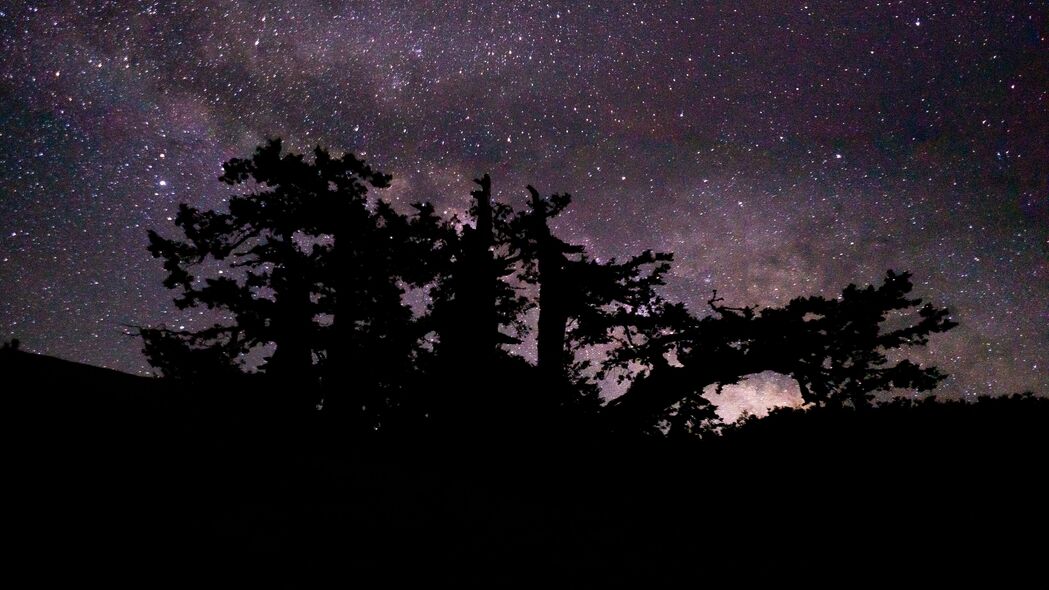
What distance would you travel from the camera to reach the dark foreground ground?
3.83 metres

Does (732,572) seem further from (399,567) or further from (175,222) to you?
(175,222)

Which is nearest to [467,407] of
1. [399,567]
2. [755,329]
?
[755,329]

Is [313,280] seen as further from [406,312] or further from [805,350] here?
[805,350]

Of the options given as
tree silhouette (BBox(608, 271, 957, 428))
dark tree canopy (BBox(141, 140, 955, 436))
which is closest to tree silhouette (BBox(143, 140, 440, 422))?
dark tree canopy (BBox(141, 140, 955, 436))

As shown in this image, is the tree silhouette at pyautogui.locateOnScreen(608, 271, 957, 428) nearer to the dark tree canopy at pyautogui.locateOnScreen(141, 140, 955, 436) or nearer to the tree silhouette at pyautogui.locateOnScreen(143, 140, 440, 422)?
the dark tree canopy at pyautogui.locateOnScreen(141, 140, 955, 436)

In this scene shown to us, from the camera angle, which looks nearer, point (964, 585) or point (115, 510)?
point (964, 585)

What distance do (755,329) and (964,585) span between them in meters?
7.94

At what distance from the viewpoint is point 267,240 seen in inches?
561

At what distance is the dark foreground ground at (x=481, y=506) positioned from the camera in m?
3.83

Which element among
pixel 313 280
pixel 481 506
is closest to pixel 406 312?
pixel 313 280

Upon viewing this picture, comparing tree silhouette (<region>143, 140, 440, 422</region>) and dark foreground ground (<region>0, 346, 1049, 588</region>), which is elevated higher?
tree silhouette (<region>143, 140, 440, 422</region>)

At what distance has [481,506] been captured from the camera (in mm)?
5922

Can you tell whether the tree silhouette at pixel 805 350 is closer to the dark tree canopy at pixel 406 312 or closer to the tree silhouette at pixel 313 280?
the dark tree canopy at pixel 406 312

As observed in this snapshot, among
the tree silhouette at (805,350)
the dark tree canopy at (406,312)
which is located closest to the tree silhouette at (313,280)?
the dark tree canopy at (406,312)
